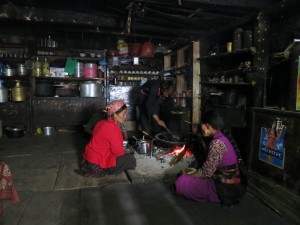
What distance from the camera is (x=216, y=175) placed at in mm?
3256

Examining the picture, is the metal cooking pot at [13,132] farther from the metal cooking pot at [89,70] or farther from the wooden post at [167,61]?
the wooden post at [167,61]

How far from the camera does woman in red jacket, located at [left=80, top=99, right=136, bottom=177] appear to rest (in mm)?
3970

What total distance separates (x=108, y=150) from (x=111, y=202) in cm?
106

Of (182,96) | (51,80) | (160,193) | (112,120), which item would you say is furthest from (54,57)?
(160,193)

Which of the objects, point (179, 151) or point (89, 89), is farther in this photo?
point (89, 89)

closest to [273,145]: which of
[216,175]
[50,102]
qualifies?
[216,175]

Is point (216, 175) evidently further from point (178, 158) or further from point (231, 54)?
point (231, 54)

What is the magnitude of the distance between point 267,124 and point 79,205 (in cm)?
283

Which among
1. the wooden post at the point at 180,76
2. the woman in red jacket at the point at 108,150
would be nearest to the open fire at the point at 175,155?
the woman in red jacket at the point at 108,150

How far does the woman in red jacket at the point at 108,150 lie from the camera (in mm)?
3970

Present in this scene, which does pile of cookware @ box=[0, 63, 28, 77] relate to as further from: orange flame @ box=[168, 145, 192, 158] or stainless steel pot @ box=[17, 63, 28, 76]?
orange flame @ box=[168, 145, 192, 158]

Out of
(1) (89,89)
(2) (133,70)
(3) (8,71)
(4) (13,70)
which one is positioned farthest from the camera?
(2) (133,70)

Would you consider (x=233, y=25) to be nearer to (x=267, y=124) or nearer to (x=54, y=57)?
(x=267, y=124)

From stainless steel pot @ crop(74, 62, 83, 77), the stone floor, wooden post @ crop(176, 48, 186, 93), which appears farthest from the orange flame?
stainless steel pot @ crop(74, 62, 83, 77)
